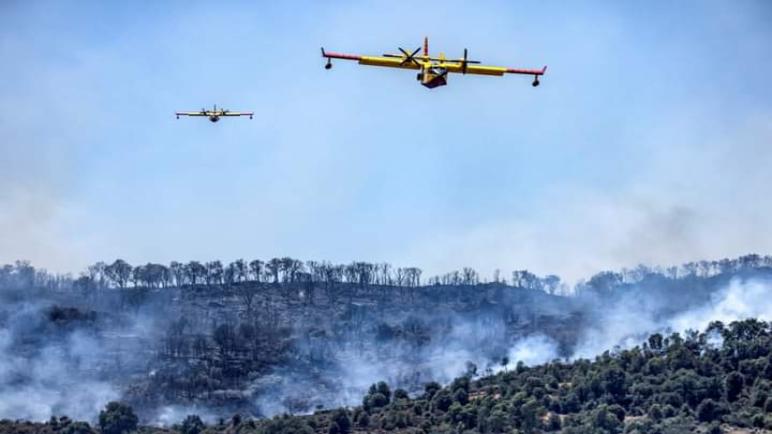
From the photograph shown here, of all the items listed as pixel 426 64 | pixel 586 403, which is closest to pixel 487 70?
pixel 426 64

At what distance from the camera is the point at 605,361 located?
17388cm

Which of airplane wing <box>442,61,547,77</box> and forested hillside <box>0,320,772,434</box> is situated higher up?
airplane wing <box>442,61,547,77</box>

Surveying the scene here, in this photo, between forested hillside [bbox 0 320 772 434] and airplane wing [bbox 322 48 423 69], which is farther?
forested hillside [bbox 0 320 772 434]

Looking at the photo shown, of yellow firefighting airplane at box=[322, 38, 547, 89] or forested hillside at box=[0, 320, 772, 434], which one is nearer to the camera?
yellow firefighting airplane at box=[322, 38, 547, 89]

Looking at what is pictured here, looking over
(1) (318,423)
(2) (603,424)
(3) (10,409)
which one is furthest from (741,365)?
(3) (10,409)

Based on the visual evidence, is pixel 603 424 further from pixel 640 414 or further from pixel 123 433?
pixel 123 433

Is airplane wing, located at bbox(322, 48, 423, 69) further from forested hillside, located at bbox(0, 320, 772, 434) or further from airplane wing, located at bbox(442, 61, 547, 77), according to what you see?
forested hillside, located at bbox(0, 320, 772, 434)

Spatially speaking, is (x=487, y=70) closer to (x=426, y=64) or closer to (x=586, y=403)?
(x=426, y=64)

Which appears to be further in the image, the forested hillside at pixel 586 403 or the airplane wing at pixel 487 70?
the forested hillside at pixel 586 403

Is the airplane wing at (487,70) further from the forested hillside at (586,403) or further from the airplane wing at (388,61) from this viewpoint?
the forested hillside at (586,403)

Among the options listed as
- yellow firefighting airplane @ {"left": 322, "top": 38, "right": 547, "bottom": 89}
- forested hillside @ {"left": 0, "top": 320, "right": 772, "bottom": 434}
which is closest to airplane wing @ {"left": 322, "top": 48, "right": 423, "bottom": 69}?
yellow firefighting airplane @ {"left": 322, "top": 38, "right": 547, "bottom": 89}

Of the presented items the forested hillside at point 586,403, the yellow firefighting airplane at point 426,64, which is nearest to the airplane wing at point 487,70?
the yellow firefighting airplane at point 426,64

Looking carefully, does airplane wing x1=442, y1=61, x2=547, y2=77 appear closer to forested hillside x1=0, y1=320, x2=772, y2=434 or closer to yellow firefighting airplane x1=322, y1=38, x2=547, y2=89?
yellow firefighting airplane x1=322, y1=38, x2=547, y2=89

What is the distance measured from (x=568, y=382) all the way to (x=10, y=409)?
312ft
